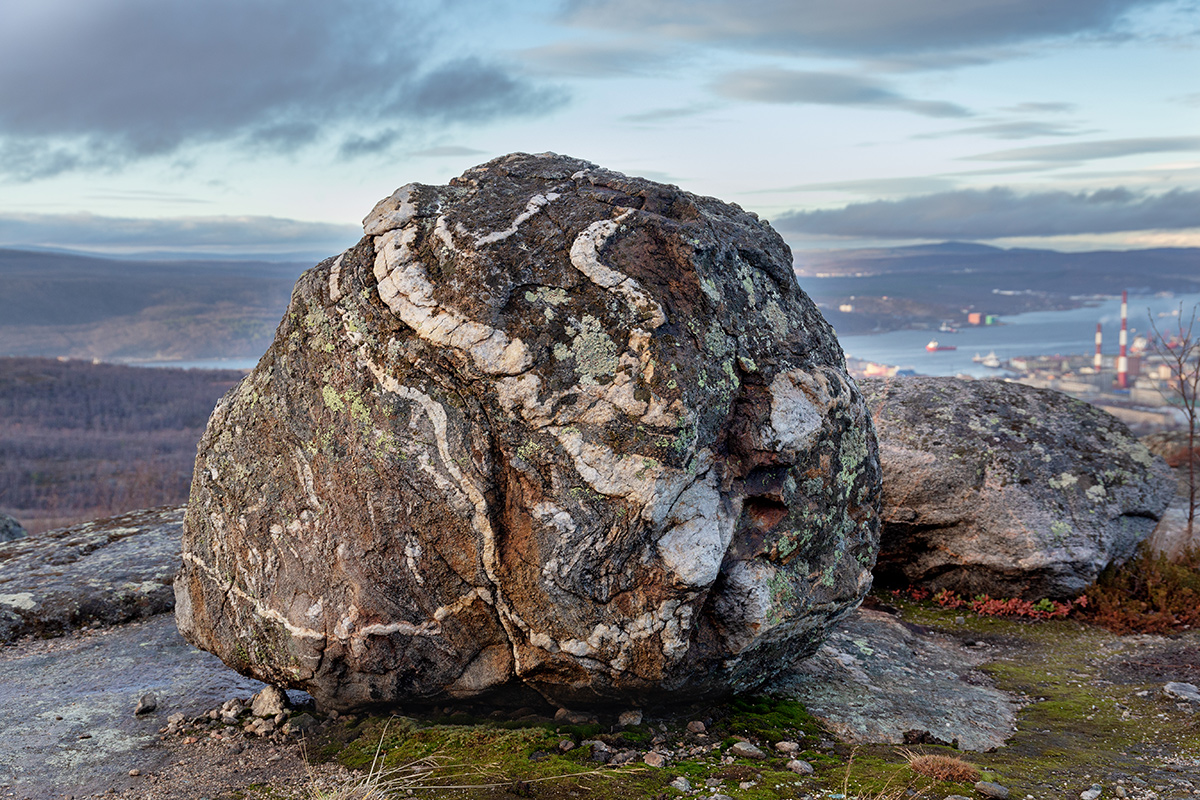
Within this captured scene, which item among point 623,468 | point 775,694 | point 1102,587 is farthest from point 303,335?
point 1102,587

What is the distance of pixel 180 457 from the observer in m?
78.2

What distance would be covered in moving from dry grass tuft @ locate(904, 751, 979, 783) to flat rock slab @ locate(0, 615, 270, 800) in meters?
5.81

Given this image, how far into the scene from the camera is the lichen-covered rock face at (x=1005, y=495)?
11094 millimetres

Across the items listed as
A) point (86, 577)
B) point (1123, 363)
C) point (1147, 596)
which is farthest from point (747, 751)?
point (1123, 363)

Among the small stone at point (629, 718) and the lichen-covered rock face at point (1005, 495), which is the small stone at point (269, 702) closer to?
the small stone at point (629, 718)

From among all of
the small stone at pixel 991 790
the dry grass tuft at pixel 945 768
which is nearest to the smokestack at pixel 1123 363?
the dry grass tuft at pixel 945 768

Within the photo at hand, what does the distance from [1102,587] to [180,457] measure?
8259 cm

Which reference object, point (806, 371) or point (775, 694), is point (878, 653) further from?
point (806, 371)

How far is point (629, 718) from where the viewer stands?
6645 millimetres

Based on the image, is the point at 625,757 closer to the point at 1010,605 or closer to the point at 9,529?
the point at 1010,605

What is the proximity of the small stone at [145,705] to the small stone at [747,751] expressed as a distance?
5.24 metres

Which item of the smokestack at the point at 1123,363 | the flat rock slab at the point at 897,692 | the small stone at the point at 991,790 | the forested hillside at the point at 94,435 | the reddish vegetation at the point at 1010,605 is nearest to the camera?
the small stone at the point at 991,790

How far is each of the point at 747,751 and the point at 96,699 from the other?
244 inches

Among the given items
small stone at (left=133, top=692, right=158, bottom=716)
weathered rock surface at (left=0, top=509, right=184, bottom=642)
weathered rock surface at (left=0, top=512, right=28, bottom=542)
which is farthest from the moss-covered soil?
weathered rock surface at (left=0, top=512, right=28, bottom=542)
